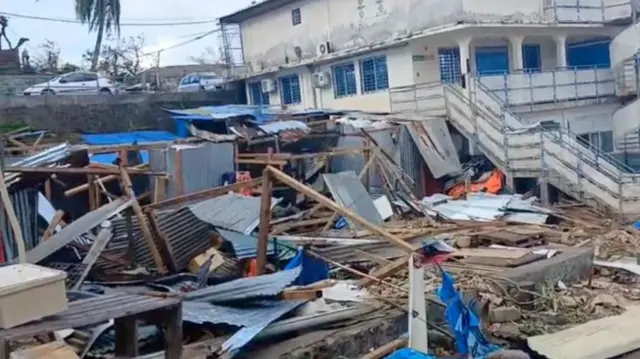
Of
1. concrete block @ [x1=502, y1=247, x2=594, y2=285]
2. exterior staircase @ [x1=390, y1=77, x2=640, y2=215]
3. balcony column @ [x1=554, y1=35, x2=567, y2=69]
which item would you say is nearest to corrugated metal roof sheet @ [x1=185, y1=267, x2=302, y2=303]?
concrete block @ [x1=502, y1=247, x2=594, y2=285]

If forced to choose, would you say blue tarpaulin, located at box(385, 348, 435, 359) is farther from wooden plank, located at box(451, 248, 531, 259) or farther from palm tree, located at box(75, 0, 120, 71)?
palm tree, located at box(75, 0, 120, 71)

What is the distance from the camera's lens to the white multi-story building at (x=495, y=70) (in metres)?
18.7

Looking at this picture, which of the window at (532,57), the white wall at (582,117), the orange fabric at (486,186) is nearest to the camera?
the orange fabric at (486,186)

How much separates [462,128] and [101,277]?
13.2m

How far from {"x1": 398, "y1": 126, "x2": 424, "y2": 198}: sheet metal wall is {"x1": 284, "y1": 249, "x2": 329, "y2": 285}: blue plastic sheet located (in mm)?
10171

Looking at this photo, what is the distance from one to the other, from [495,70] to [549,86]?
253 centimetres

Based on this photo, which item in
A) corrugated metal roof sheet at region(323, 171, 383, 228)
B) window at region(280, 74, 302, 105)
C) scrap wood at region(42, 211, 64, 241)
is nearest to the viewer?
scrap wood at region(42, 211, 64, 241)

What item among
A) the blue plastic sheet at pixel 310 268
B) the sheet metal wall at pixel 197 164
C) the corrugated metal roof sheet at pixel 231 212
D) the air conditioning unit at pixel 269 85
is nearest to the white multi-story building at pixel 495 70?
the air conditioning unit at pixel 269 85

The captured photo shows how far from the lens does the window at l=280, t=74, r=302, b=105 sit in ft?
95.3

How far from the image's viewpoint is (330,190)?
14.2 m

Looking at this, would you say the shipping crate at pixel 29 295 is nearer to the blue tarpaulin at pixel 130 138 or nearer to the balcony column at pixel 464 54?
the blue tarpaulin at pixel 130 138

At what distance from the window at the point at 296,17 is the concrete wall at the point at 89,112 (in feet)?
17.8

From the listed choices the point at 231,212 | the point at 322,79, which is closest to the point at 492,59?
the point at 322,79

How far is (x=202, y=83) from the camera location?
104ft
